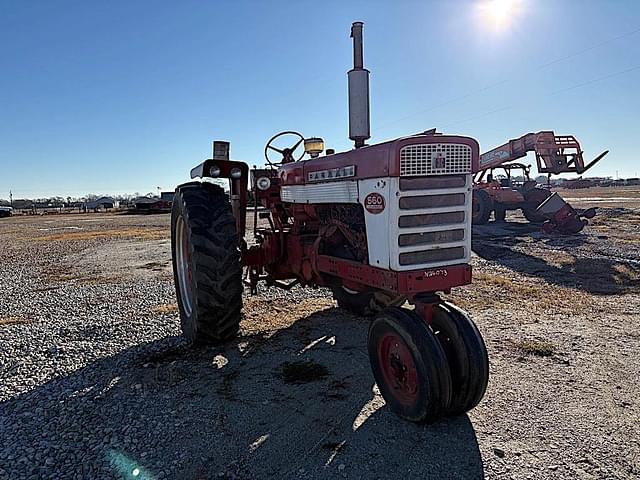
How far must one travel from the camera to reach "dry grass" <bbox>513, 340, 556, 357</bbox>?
433 cm

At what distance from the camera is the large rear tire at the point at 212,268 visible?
4293 mm

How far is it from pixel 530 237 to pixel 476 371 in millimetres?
11328

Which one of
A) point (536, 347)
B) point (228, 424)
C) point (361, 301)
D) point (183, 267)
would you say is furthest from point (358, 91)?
point (228, 424)

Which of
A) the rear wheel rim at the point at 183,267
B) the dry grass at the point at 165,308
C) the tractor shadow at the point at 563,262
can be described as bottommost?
the dry grass at the point at 165,308

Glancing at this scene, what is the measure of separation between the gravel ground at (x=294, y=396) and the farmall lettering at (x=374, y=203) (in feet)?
4.33

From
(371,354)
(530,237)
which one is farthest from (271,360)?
(530,237)

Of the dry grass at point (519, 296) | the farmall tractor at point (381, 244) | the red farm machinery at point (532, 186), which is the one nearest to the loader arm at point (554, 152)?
the red farm machinery at point (532, 186)

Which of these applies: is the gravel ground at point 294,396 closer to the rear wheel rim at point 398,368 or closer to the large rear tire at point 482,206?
the rear wheel rim at point 398,368

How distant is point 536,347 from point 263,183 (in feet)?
9.98

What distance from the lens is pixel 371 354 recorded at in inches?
134

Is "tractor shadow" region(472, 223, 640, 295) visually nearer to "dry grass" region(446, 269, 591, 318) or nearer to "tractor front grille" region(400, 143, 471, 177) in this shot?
"dry grass" region(446, 269, 591, 318)

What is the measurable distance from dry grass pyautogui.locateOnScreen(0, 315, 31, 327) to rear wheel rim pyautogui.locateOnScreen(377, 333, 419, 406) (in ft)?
14.7

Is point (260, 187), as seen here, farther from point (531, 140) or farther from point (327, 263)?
point (531, 140)

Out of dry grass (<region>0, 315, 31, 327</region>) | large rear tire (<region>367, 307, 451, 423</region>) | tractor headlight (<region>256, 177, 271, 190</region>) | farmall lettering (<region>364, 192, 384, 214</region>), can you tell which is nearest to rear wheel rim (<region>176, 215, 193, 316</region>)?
tractor headlight (<region>256, 177, 271, 190</region>)
